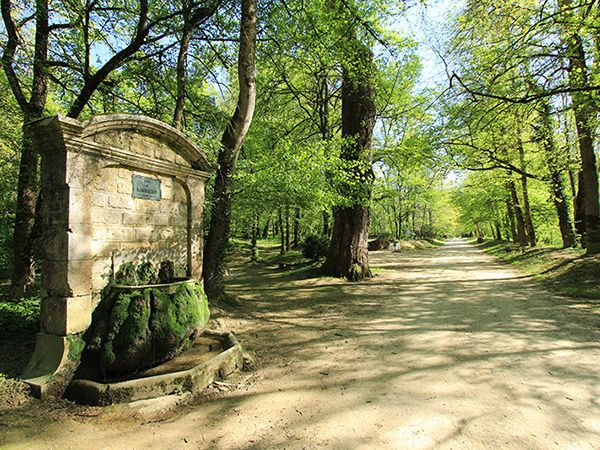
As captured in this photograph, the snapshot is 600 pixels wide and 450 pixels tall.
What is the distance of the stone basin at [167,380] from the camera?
10.6ft

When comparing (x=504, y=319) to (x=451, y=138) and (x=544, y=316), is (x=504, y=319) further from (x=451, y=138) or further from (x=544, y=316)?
(x=451, y=138)


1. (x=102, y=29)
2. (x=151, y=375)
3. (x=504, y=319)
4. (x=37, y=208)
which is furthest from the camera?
(x=102, y=29)

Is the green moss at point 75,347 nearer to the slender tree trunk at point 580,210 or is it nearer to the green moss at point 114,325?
the green moss at point 114,325

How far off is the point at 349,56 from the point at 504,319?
24.8ft

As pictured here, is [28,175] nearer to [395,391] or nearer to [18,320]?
[18,320]

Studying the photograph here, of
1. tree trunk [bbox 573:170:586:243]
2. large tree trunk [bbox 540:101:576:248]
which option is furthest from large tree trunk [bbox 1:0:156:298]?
tree trunk [bbox 573:170:586:243]

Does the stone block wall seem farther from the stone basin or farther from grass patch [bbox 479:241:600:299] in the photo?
grass patch [bbox 479:241:600:299]

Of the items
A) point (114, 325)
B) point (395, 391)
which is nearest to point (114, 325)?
point (114, 325)

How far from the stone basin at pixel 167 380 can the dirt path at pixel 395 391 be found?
0.58ft

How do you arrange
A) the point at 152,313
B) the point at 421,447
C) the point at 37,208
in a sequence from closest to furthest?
the point at 421,447 < the point at 152,313 < the point at 37,208

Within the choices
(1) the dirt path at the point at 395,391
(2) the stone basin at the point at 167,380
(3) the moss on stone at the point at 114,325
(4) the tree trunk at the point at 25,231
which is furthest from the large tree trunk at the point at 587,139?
(4) the tree trunk at the point at 25,231

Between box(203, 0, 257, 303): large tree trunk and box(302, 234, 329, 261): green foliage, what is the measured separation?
7781mm

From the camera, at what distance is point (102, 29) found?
759cm

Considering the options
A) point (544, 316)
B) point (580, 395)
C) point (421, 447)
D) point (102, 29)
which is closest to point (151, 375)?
point (421, 447)
